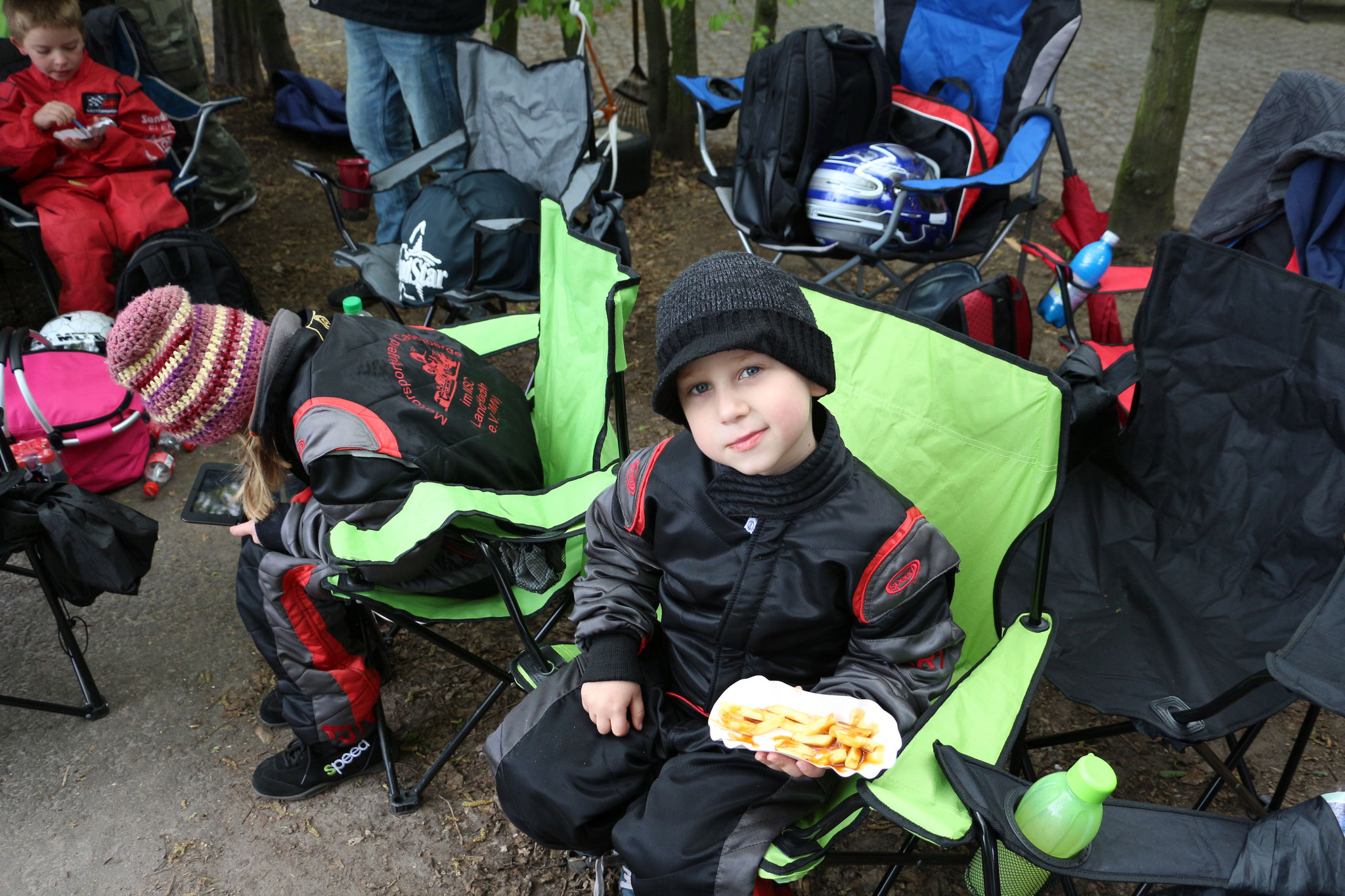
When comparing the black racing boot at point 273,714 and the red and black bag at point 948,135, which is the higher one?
the red and black bag at point 948,135

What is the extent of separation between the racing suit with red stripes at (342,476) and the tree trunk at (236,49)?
4.92m

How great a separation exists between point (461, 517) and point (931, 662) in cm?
87

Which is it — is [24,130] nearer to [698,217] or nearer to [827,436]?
[698,217]

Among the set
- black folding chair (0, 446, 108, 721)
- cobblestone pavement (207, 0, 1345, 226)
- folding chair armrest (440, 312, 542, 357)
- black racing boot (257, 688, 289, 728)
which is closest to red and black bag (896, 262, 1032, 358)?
folding chair armrest (440, 312, 542, 357)

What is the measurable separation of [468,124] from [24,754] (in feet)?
8.49

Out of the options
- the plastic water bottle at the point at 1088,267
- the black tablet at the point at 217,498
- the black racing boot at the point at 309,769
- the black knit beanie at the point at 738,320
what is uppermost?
the black knit beanie at the point at 738,320

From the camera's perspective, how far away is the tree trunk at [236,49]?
228 inches

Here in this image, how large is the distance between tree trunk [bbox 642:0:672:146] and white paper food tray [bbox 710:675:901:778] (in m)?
4.12

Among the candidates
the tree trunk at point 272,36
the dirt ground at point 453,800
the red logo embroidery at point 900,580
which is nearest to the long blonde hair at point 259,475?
the dirt ground at point 453,800

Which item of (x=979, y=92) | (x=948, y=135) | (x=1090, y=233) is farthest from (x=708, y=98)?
(x=1090, y=233)

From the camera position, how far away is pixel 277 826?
209 cm

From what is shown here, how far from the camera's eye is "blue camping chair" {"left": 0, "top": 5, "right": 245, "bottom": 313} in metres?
3.42

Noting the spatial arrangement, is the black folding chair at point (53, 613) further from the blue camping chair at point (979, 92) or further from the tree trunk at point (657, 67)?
the tree trunk at point (657, 67)

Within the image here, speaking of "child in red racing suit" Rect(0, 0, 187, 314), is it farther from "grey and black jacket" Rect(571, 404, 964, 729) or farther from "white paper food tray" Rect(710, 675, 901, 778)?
"white paper food tray" Rect(710, 675, 901, 778)
